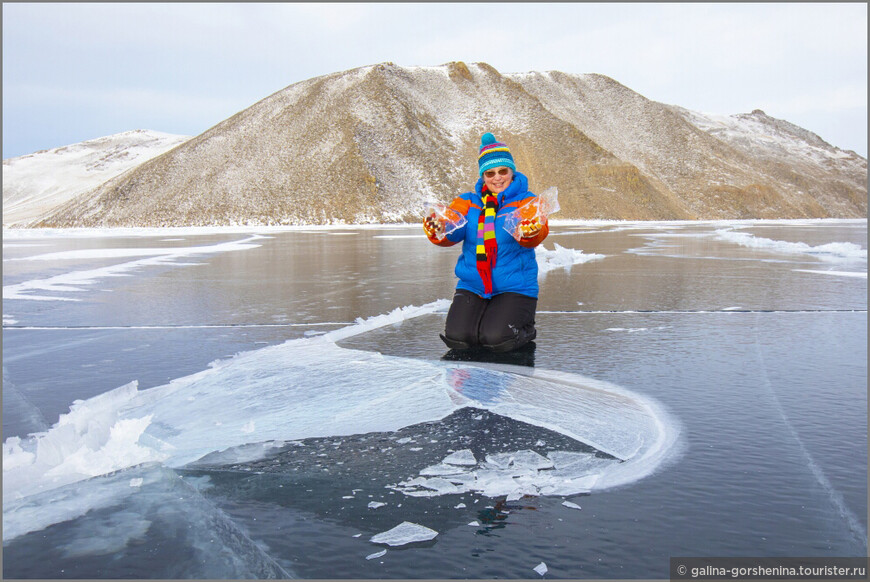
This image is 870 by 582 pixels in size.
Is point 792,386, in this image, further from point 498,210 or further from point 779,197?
point 779,197

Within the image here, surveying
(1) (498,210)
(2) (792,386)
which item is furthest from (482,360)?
(2) (792,386)

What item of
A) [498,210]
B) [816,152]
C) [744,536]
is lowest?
[744,536]

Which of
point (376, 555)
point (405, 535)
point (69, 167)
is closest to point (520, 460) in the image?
point (405, 535)

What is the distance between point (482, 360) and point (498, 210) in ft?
4.16

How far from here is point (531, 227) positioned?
5316 mm

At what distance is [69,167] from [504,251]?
157 m

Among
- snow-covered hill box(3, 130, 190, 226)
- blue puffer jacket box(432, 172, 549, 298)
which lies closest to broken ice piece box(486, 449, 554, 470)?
blue puffer jacket box(432, 172, 549, 298)

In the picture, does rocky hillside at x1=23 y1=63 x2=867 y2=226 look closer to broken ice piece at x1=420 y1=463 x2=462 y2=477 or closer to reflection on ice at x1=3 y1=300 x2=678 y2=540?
reflection on ice at x1=3 y1=300 x2=678 y2=540

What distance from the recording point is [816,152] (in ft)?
422

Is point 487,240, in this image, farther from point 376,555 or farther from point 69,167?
point 69,167

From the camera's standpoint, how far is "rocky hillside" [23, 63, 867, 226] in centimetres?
7019

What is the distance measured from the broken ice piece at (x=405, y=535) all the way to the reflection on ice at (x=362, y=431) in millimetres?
304

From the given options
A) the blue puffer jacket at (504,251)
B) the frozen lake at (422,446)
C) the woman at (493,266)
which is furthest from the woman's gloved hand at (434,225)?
the frozen lake at (422,446)

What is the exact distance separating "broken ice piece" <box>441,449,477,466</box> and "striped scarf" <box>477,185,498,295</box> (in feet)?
8.96
